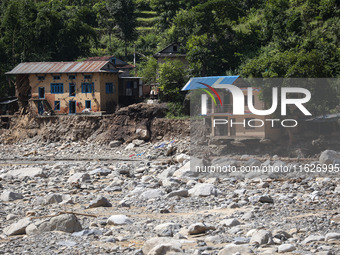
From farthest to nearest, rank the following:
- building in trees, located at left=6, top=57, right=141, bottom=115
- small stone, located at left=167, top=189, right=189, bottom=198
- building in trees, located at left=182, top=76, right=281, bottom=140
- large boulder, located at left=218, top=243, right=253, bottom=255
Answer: building in trees, located at left=6, top=57, right=141, bottom=115 → building in trees, located at left=182, top=76, right=281, bottom=140 → small stone, located at left=167, top=189, right=189, bottom=198 → large boulder, located at left=218, top=243, right=253, bottom=255

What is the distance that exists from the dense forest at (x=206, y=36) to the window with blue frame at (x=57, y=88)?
19.9 feet

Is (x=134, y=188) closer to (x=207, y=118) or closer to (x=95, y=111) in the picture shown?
(x=207, y=118)

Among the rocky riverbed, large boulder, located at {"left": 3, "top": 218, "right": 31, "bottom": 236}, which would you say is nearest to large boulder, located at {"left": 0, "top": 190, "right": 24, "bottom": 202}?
the rocky riverbed

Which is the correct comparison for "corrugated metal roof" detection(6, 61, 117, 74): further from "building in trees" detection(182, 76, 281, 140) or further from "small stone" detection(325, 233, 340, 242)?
"small stone" detection(325, 233, 340, 242)

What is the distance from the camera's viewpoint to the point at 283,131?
109 ft

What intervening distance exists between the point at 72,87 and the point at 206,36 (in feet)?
46.0

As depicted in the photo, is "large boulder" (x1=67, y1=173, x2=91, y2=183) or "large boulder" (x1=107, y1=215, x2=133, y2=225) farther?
"large boulder" (x1=67, y1=173, x2=91, y2=183)

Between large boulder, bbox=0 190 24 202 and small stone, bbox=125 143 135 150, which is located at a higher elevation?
large boulder, bbox=0 190 24 202

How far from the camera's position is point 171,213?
15469 millimetres

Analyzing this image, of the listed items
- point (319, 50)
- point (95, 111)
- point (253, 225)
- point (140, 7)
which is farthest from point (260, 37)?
point (140, 7)

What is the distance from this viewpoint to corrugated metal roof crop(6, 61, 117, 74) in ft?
155

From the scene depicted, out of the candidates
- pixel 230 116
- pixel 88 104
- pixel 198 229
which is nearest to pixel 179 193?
pixel 198 229

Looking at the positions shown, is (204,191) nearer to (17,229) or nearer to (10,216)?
(10,216)

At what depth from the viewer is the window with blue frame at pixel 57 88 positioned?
48.6 metres
